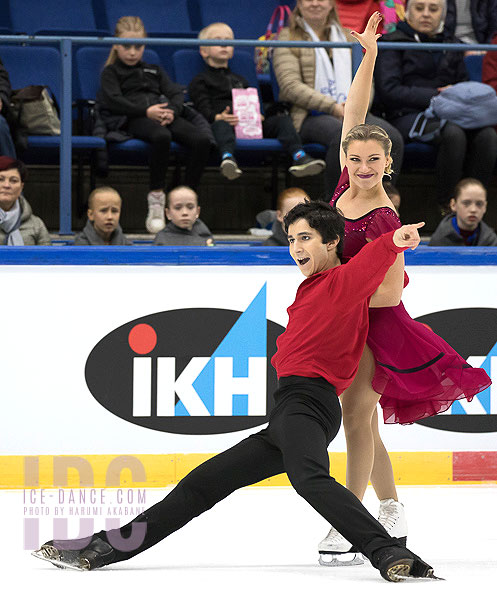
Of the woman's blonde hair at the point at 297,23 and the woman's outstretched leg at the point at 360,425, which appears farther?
the woman's blonde hair at the point at 297,23

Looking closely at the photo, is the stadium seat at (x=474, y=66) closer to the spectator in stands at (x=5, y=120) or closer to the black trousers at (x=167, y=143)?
the black trousers at (x=167, y=143)

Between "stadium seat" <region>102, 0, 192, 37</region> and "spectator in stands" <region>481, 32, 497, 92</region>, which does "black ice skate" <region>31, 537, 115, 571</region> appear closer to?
"spectator in stands" <region>481, 32, 497, 92</region>

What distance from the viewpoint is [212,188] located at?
21.1 ft

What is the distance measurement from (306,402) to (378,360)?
0.34 metres

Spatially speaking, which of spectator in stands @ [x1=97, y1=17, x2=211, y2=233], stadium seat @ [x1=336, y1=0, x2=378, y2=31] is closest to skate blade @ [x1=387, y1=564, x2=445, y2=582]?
spectator in stands @ [x1=97, y1=17, x2=211, y2=233]

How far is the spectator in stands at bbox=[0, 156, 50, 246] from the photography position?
4887 millimetres

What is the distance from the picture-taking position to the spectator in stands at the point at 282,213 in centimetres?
494

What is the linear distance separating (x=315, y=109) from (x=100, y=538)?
3461mm

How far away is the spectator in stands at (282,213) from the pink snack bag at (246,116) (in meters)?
0.74

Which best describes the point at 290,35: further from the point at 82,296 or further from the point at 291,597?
the point at 291,597

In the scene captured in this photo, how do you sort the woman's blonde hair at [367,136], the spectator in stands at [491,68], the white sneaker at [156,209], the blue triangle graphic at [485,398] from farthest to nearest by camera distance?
the spectator in stands at [491,68] → the white sneaker at [156,209] → the blue triangle graphic at [485,398] → the woman's blonde hair at [367,136]

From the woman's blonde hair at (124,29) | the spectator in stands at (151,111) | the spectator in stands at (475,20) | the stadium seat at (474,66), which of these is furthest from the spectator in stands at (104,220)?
the spectator in stands at (475,20)

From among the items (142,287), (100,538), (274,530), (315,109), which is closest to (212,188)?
(315,109)

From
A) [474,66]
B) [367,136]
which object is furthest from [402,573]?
[474,66]
